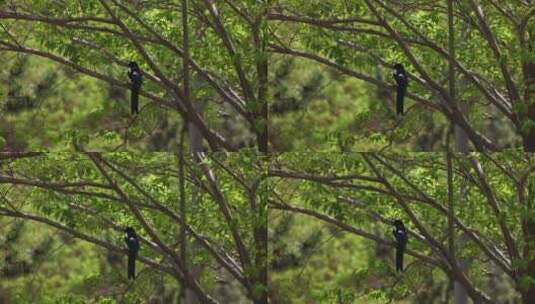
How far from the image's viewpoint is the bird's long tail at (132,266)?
6867 millimetres

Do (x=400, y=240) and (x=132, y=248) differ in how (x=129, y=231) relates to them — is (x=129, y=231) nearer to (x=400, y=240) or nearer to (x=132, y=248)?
(x=132, y=248)

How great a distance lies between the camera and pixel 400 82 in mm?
6934

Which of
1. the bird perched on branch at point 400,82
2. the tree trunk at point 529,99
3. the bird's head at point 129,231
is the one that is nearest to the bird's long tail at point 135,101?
the bird's head at point 129,231

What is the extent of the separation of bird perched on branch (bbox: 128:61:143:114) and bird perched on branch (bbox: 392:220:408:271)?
5.53ft

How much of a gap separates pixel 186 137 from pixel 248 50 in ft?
2.04

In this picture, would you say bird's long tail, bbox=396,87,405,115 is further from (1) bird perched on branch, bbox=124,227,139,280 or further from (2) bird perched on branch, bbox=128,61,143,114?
(1) bird perched on branch, bbox=124,227,139,280

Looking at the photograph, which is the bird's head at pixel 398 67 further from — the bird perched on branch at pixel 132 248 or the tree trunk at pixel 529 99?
the bird perched on branch at pixel 132 248

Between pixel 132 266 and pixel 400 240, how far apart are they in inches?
62.6

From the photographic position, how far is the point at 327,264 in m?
6.99

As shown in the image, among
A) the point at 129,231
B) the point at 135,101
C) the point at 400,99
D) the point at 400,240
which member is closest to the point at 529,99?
the point at 400,99

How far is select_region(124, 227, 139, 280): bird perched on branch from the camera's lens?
6855 millimetres

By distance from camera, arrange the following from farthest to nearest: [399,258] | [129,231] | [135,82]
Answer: [399,258] → [129,231] → [135,82]

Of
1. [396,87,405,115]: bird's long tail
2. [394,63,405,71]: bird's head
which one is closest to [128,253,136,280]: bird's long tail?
[396,87,405,115]: bird's long tail

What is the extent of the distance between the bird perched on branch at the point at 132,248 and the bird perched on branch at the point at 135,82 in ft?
2.36
